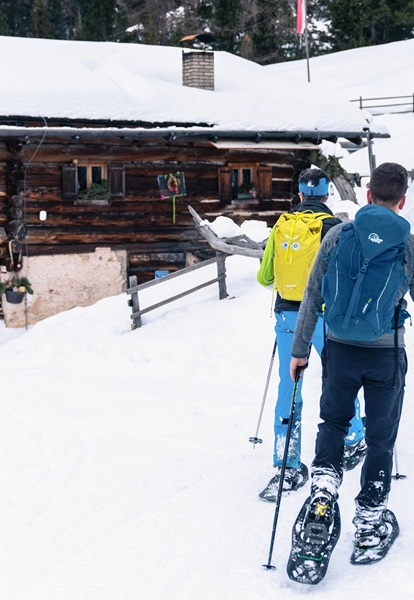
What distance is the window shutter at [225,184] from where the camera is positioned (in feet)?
56.3

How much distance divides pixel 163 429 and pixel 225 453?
94 centimetres

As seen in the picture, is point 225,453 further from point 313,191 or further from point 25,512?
point 313,191

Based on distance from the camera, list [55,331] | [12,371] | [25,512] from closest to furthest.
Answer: [25,512]
[12,371]
[55,331]

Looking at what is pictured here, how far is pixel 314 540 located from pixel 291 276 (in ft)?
5.61

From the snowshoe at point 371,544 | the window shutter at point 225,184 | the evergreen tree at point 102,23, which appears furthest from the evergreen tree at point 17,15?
the snowshoe at point 371,544

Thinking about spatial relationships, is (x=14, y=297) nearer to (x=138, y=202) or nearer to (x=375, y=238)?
(x=138, y=202)

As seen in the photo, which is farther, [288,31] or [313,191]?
[288,31]

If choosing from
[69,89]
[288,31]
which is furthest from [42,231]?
[288,31]

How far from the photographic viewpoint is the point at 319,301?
419 centimetres

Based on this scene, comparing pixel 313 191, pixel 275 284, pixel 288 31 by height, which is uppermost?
pixel 288 31

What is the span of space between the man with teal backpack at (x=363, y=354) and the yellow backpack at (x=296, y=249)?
829 millimetres

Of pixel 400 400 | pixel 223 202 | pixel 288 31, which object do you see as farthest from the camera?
pixel 288 31

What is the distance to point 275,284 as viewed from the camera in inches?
205

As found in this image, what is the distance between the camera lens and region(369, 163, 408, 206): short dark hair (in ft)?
13.0
